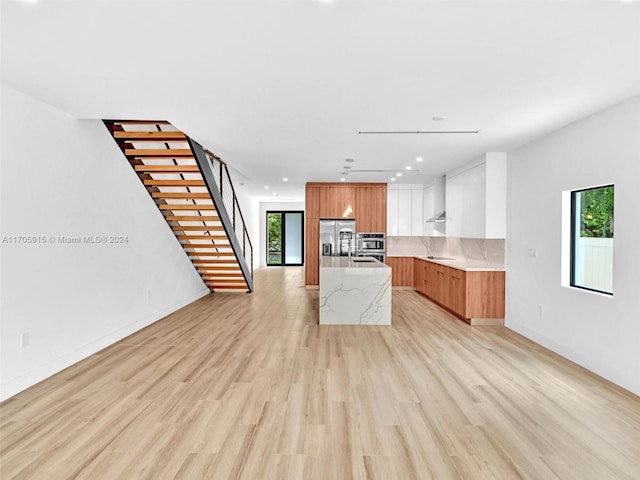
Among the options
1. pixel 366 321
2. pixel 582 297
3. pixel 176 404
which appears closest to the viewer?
pixel 176 404

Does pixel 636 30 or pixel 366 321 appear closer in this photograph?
pixel 636 30

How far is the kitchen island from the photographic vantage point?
18.9 ft

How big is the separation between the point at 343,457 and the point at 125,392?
2101mm

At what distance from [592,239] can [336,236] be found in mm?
5783

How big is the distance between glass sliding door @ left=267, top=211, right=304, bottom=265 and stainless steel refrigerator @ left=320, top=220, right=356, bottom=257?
19.5 ft

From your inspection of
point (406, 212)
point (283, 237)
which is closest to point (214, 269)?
point (406, 212)

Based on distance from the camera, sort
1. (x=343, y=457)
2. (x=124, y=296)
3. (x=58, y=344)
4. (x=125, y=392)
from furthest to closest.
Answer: (x=124, y=296)
(x=58, y=344)
(x=125, y=392)
(x=343, y=457)

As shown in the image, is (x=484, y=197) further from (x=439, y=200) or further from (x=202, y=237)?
(x=202, y=237)

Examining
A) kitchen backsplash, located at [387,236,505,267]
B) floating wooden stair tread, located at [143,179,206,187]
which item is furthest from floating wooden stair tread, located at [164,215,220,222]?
kitchen backsplash, located at [387,236,505,267]

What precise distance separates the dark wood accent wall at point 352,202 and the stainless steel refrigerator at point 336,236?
0.49 feet

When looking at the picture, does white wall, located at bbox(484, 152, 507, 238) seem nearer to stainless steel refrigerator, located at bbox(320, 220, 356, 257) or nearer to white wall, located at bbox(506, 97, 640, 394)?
white wall, located at bbox(506, 97, 640, 394)

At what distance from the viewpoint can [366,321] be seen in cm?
577

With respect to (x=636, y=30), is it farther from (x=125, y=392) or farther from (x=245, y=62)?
(x=125, y=392)

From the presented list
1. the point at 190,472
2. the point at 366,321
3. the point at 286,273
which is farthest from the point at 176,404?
the point at 286,273
